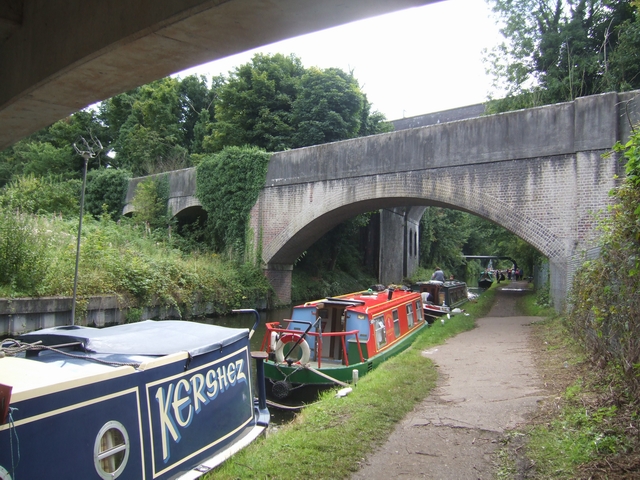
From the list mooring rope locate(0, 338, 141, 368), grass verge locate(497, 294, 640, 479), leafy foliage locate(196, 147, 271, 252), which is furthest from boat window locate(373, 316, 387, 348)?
leafy foliage locate(196, 147, 271, 252)

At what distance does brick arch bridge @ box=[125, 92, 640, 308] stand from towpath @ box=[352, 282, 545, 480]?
296 cm

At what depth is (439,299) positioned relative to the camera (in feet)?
51.7

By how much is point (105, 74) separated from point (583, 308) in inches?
216

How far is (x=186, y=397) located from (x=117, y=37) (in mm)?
2765

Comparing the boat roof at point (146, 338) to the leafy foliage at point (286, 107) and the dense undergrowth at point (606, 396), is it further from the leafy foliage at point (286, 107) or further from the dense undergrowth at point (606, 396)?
the leafy foliage at point (286, 107)

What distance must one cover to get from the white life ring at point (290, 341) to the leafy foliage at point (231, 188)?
10.2 m

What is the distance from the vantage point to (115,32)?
335 centimetres

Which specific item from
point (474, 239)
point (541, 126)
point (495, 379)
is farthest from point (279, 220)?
point (474, 239)

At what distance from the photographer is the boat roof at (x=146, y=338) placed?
163 inches

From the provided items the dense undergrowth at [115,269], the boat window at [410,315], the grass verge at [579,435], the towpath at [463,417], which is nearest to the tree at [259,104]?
the dense undergrowth at [115,269]

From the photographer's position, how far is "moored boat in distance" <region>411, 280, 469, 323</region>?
14.5 meters

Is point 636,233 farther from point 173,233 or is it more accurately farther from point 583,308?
Result: point 173,233

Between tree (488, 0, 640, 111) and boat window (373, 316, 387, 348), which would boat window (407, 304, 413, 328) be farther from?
tree (488, 0, 640, 111)

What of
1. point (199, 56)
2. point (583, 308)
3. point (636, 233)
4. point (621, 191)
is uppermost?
point (199, 56)
